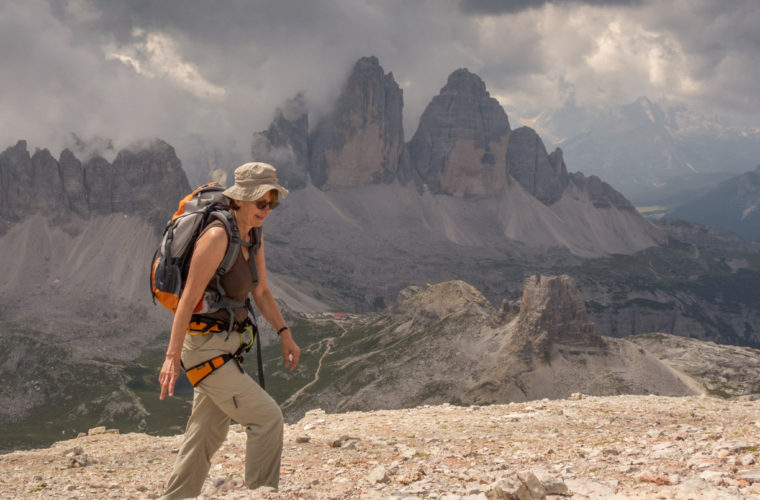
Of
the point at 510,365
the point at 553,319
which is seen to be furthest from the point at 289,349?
the point at 553,319

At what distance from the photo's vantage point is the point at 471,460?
1341 centimetres

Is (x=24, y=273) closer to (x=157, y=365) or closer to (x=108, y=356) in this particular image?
(x=108, y=356)

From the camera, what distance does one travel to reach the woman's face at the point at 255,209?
35.0 ft

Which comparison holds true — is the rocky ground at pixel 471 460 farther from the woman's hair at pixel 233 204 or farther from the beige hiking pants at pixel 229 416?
the woman's hair at pixel 233 204

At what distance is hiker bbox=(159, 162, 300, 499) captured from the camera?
10.0 meters

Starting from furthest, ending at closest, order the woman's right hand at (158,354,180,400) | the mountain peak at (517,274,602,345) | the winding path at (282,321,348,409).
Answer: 1. the winding path at (282,321,348,409)
2. the mountain peak at (517,274,602,345)
3. the woman's right hand at (158,354,180,400)

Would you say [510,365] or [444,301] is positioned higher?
[444,301]

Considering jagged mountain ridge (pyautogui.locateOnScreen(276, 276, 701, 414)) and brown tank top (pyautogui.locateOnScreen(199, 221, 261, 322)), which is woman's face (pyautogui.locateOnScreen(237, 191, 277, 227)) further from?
jagged mountain ridge (pyautogui.locateOnScreen(276, 276, 701, 414))

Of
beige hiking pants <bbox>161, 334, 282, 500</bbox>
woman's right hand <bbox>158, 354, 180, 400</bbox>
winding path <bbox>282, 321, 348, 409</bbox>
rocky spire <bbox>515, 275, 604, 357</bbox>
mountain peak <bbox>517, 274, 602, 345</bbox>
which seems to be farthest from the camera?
winding path <bbox>282, 321, 348, 409</bbox>

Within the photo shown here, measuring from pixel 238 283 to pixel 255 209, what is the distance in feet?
4.08

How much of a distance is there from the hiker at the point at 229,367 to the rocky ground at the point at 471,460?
492 mm

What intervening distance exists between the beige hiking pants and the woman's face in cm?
191

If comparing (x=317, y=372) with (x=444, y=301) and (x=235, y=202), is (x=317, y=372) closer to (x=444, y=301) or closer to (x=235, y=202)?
(x=444, y=301)

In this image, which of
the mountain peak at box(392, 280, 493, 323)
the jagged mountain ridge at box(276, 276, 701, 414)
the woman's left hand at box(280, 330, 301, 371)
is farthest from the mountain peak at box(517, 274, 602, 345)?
the woman's left hand at box(280, 330, 301, 371)
